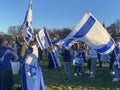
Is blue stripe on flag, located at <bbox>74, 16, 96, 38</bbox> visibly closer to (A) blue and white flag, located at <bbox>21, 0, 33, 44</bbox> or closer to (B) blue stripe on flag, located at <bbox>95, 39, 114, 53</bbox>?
(B) blue stripe on flag, located at <bbox>95, 39, 114, 53</bbox>

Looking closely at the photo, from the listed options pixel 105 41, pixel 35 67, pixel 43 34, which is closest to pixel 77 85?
pixel 105 41

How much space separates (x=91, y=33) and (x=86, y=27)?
0.27m

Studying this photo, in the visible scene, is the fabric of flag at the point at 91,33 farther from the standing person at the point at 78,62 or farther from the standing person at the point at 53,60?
the standing person at the point at 53,60

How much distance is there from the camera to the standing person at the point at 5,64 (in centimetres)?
1353

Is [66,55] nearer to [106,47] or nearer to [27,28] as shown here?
[27,28]

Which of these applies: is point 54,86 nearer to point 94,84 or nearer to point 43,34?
point 94,84

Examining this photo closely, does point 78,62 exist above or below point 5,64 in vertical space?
above

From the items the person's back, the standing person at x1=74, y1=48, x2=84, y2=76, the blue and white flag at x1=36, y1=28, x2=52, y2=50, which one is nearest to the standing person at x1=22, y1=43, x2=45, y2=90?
the person's back

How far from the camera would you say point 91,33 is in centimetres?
1491

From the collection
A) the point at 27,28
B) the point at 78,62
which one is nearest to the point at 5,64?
the point at 27,28

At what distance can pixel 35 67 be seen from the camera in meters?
13.0

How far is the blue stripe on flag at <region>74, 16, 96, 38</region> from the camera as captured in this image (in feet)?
49.0

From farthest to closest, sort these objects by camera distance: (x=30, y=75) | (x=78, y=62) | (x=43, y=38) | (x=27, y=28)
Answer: (x=43, y=38)
(x=78, y=62)
(x=27, y=28)
(x=30, y=75)

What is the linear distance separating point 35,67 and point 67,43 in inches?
352
